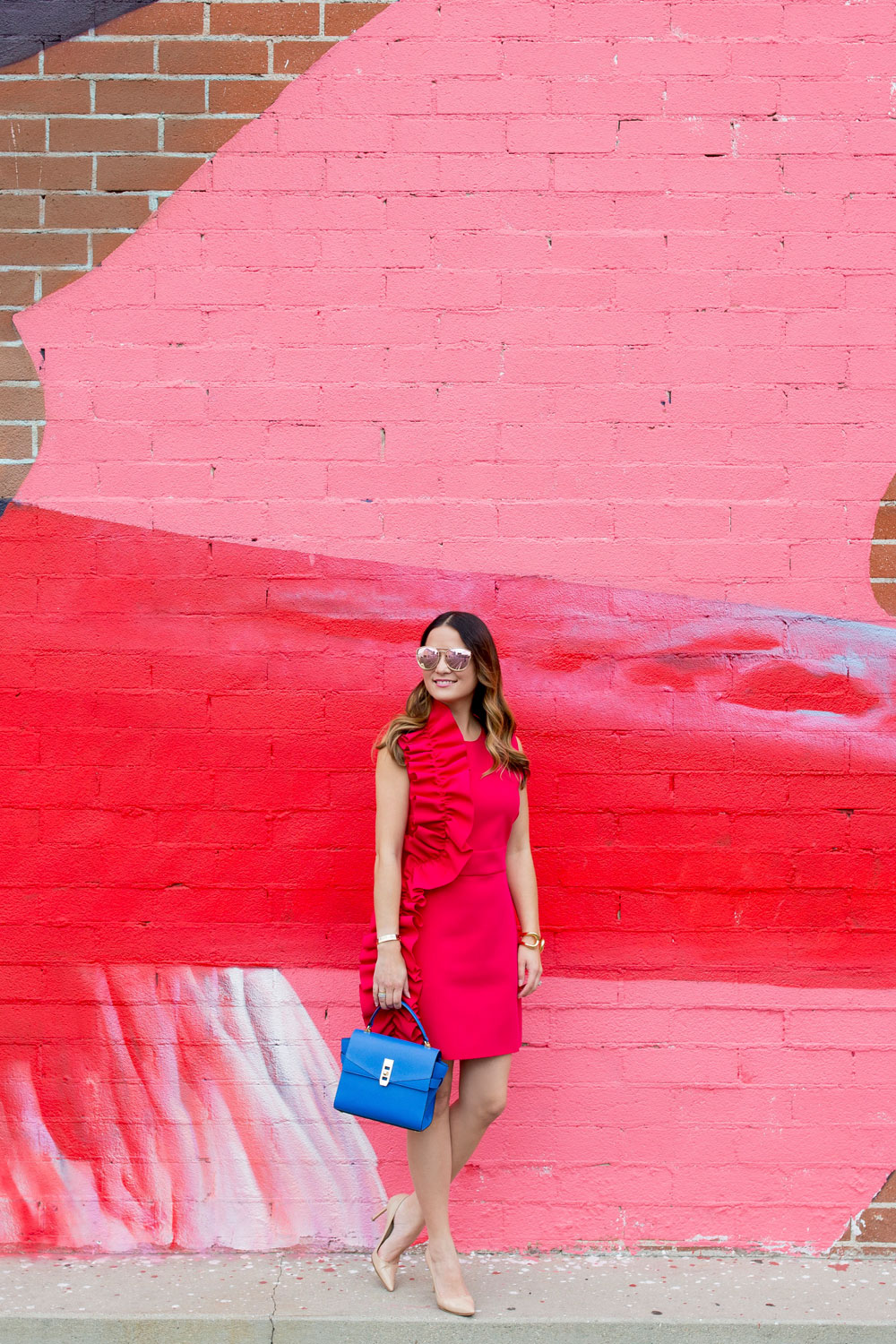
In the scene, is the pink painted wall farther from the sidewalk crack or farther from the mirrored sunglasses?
the sidewalk crack

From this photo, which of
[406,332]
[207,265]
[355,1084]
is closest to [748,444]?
[406,332]

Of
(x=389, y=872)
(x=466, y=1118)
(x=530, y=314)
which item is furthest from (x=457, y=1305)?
(x=530, y=314)

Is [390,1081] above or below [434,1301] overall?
above

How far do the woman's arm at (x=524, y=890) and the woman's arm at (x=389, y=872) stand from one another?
1.15 feet

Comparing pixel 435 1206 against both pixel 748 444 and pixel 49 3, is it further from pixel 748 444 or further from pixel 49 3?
pixel 49 3

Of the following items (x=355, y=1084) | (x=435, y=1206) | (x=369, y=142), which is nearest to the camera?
(x=355, y=1084)

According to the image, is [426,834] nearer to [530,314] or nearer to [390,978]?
[390,978]

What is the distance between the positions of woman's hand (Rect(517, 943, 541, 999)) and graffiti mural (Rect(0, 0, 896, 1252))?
12.0 inches

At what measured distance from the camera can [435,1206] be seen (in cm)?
316

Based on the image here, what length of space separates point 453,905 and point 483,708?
1.81ft

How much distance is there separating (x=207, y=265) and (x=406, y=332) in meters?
0.65

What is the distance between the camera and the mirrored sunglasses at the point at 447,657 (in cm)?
308

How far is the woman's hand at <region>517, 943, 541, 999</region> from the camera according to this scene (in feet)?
10.6

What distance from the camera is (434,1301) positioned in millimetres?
3193
